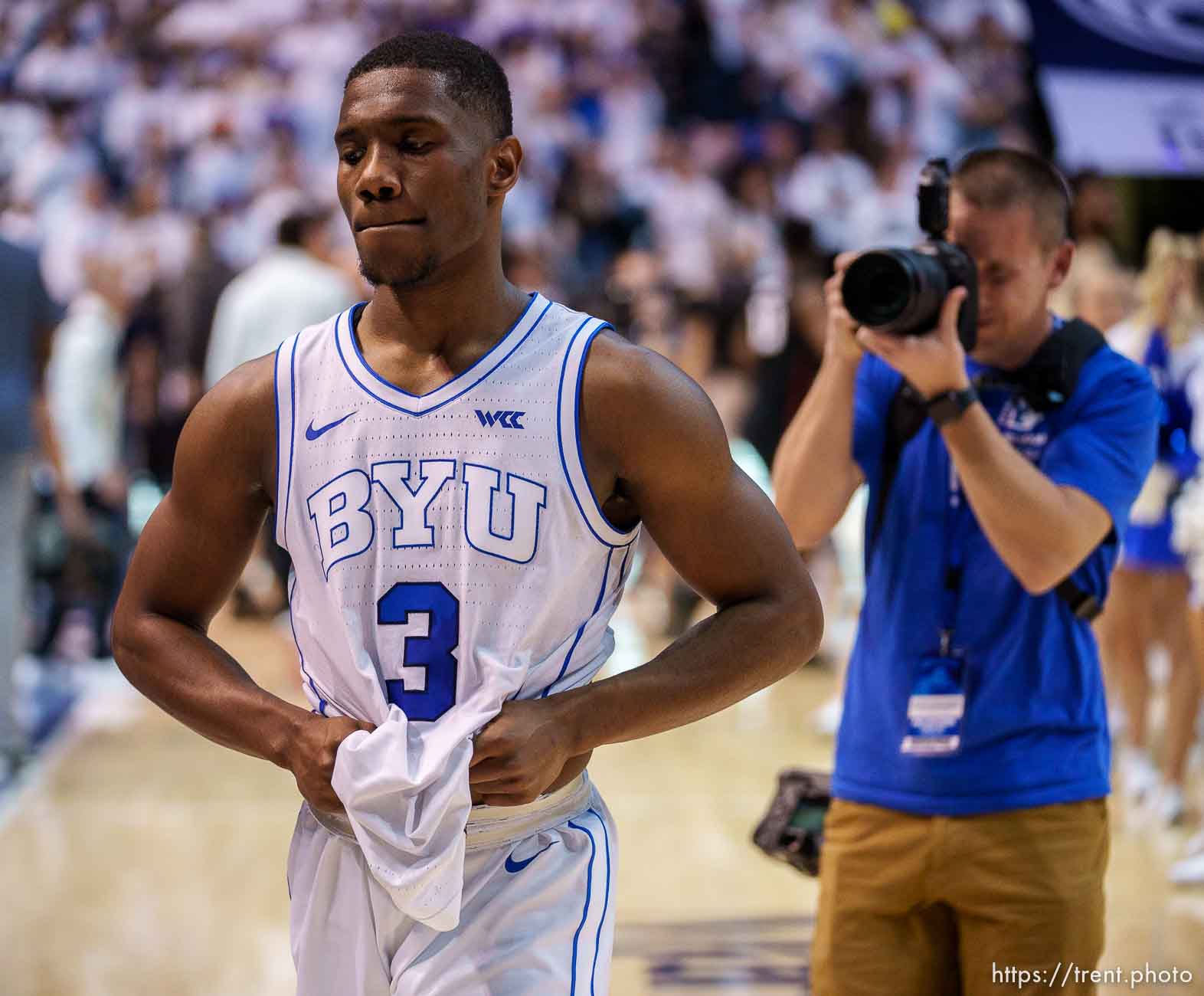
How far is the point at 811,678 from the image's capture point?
26.2ft

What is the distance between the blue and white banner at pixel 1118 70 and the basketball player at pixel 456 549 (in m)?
3.19

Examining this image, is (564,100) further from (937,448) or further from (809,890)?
(937,448)

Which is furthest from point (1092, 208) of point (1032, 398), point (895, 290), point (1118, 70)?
point (895, 290)

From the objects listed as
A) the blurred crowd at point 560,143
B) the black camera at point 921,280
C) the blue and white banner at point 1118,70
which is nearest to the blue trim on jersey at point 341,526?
the black camera at point 921,280

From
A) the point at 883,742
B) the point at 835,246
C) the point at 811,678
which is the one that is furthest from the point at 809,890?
the point at 835,246

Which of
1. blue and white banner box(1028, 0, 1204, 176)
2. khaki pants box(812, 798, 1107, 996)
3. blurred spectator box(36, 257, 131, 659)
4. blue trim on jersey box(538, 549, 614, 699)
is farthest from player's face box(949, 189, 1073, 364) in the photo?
blurred spectator box(36, 257, 131, 659)

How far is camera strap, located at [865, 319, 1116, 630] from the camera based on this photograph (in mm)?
2523

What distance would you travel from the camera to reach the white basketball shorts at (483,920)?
1794mm

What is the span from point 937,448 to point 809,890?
263 cm

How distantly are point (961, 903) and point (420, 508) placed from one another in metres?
1.14

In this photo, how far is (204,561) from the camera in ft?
6.32

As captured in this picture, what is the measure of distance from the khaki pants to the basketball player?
72cm

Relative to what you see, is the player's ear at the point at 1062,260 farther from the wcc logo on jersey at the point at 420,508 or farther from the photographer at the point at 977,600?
the wcc logo on jersey at the point at 420,508

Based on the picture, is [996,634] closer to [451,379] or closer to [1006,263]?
[1006,263]
